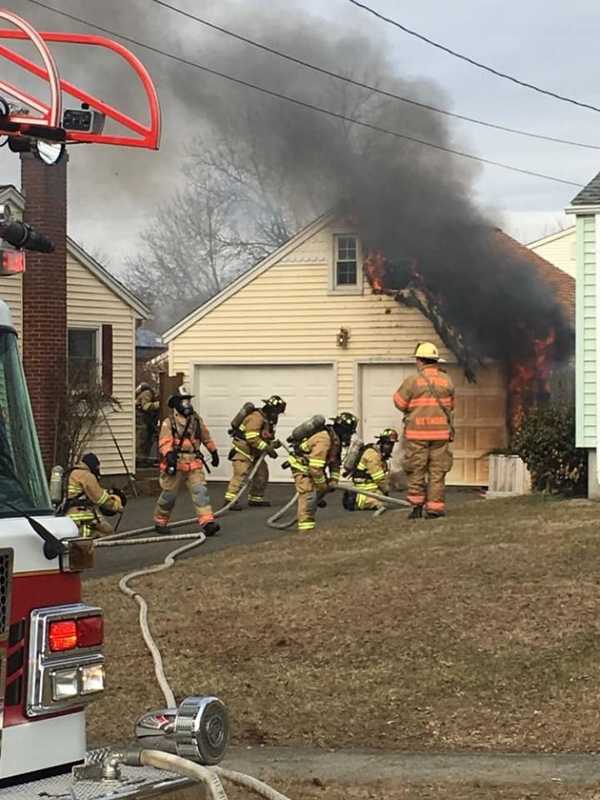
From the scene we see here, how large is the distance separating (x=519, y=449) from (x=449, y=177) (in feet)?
25.9

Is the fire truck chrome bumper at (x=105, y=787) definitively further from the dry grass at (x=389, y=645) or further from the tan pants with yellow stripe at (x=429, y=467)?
the tan pants with yellow stripe at (x=429, y=467)

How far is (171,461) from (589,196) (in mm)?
5664

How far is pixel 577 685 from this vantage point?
7.66 meters

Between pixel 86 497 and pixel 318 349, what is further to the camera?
pixel 318 349

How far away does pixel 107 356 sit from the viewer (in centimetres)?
2177

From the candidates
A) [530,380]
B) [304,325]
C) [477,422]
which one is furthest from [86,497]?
[304,325]

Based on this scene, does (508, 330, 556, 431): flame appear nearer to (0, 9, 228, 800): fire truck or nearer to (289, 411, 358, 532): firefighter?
(289, 411, 358, 532): firefighter

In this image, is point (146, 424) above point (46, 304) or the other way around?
the other way around

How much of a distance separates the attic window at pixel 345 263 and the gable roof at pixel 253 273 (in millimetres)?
392

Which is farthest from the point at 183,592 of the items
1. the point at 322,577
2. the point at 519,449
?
the point at 519,449

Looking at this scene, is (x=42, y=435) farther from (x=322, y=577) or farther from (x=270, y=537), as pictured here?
(x=322, y=577)

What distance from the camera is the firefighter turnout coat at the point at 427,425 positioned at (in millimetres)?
13641

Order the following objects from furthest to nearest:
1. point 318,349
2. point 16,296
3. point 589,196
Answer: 1. point 318,349
2. point 16,296
3. point 589,196

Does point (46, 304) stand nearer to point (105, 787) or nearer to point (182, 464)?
point (182, 464)
